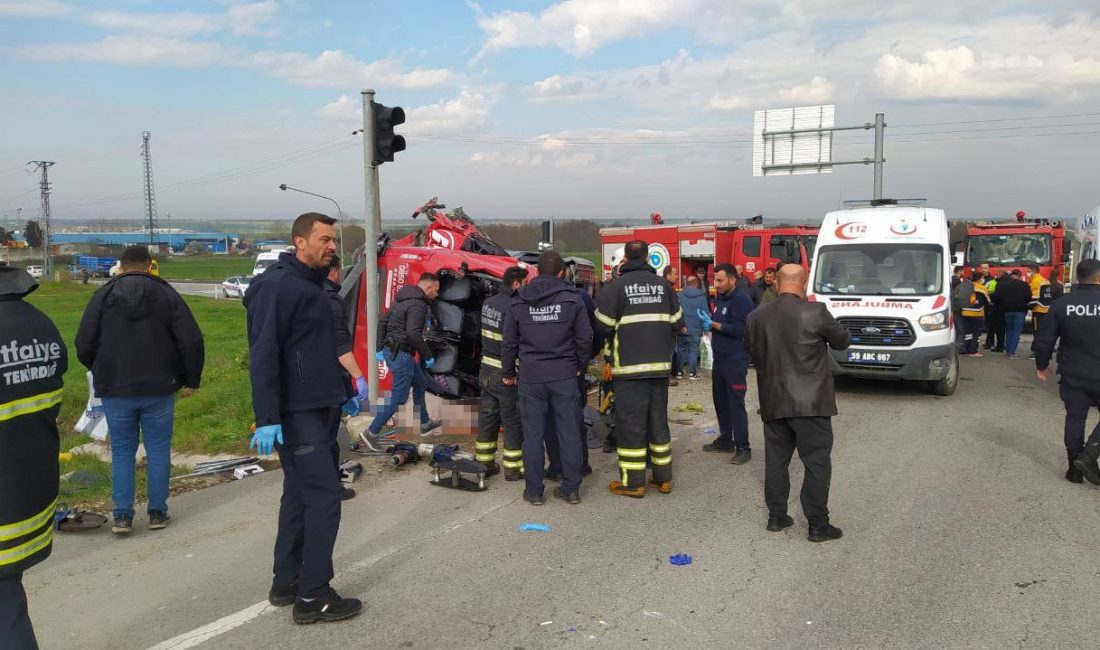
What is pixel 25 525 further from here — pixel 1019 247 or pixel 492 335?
pixel 1019 247

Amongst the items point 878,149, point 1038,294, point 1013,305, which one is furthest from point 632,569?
point 878,149

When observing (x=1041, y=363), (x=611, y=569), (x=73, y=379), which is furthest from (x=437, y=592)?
(x=73, y=379)

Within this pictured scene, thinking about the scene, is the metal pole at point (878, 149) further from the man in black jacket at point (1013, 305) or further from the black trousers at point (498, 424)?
the black trousers at point (498, 424)

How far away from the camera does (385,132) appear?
27.5 ft

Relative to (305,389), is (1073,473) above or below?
below

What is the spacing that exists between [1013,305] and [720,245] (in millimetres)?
8378

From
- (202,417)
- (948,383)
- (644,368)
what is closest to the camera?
(644,368)

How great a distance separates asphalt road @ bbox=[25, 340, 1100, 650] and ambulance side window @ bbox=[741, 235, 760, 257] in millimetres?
15165

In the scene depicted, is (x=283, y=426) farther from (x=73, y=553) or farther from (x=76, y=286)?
(x=76, y=286)

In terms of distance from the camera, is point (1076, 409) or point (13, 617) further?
point (1076, 409)

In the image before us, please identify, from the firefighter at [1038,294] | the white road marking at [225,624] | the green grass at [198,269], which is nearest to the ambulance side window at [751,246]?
the firefighter at [1038,294]

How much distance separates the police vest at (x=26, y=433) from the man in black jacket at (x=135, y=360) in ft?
8.46

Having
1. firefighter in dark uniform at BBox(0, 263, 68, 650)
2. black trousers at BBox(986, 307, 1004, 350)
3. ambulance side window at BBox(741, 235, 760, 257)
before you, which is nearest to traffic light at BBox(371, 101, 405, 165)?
firefighter in dark uniform at BBox(0, 263, 68, 650)

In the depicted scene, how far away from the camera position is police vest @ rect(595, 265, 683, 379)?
246 inches
